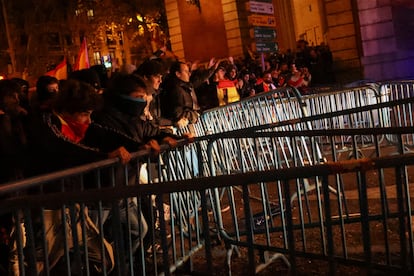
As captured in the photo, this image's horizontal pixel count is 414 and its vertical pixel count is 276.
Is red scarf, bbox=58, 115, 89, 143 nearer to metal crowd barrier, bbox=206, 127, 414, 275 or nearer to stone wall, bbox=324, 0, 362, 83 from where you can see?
metal crowd barrier, bbox=206, 127, 414, 275

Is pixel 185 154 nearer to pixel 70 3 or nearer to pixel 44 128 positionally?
pixel 44 128

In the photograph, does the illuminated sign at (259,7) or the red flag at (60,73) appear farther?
the illuminated sign at (259,7)

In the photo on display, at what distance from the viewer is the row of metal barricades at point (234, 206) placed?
10.0 feet

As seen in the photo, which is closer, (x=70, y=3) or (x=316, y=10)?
(x=316, y=10)

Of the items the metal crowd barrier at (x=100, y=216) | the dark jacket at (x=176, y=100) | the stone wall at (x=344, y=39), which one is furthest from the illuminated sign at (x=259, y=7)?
the metal crowd barrier at (x=100, y=216)

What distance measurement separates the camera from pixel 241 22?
2739cm

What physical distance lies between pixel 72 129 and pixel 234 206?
153cm

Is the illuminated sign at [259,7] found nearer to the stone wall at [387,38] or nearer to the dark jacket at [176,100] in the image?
the stone wall at [387,38]

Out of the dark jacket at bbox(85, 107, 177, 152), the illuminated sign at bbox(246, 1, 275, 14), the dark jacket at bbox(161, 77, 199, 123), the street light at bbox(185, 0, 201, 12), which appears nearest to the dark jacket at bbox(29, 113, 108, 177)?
the dark jacket at bbox(85, 107, 177, 152)

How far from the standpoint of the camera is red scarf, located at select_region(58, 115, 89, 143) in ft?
15.9

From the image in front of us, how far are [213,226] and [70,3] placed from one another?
36963 millimetres

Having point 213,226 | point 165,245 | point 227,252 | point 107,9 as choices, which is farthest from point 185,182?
point 107,9

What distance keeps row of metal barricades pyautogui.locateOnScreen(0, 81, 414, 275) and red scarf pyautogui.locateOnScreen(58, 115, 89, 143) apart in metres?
0.52

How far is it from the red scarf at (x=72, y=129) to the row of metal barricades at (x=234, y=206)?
519 mm
